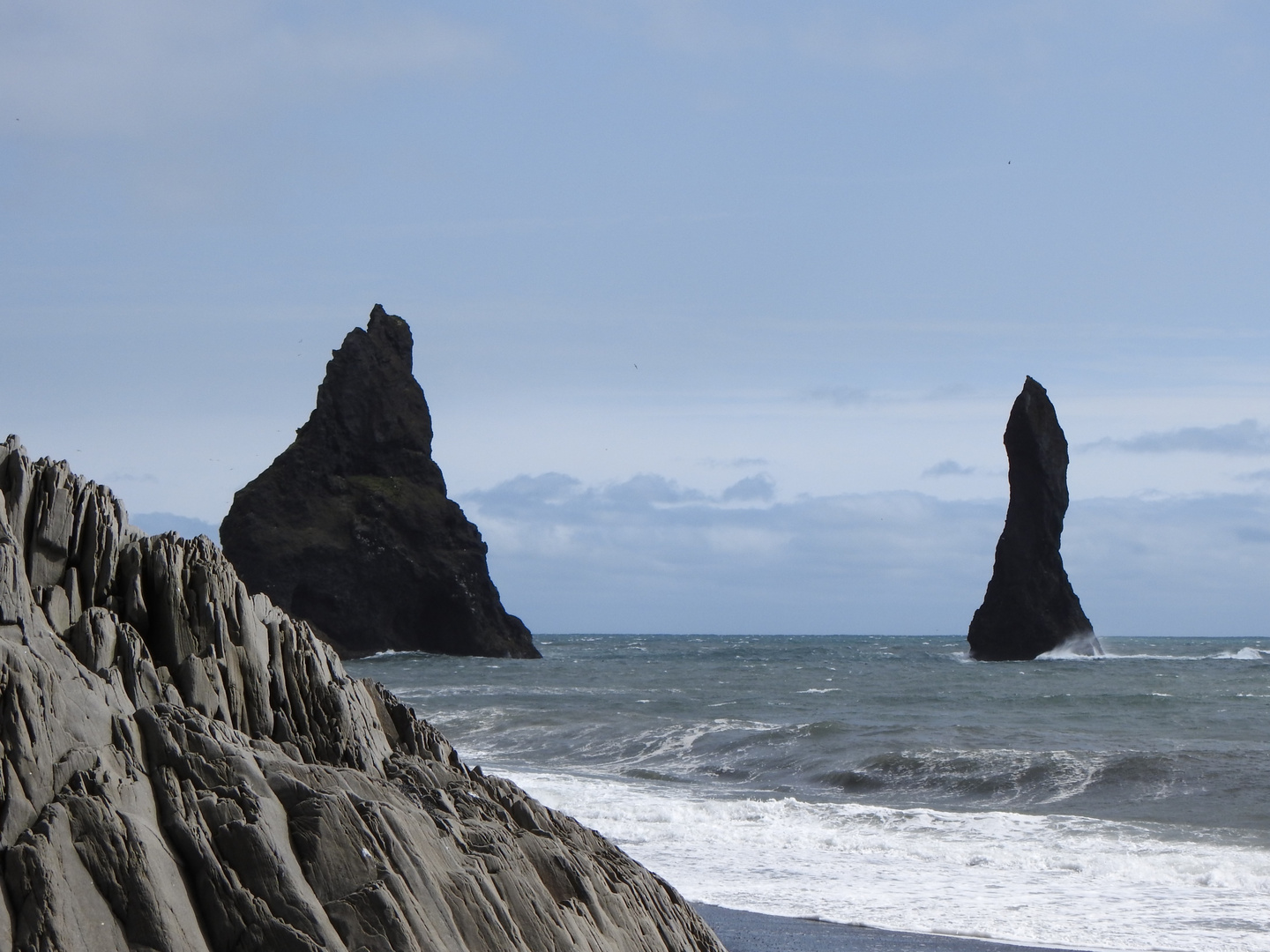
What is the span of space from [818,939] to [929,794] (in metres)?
10.3

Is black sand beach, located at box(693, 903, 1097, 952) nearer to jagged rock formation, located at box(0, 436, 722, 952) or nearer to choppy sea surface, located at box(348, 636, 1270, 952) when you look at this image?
choppy sea surface, located at box(348, 636, 1270, 952)

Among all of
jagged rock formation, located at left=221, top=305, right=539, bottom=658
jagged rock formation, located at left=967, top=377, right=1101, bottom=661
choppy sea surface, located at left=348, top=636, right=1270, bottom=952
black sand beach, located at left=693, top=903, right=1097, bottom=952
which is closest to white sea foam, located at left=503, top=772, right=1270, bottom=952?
choppy sea surface, located at left=348, top=636, right=1270, bottom=952

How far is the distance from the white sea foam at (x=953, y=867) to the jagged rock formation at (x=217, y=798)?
4.55m

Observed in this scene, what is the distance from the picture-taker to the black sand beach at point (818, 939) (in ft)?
30.3

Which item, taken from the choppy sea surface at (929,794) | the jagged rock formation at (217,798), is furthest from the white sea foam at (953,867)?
the jagged rock formation at (217,798)

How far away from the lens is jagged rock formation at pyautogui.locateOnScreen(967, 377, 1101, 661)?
70688 mm

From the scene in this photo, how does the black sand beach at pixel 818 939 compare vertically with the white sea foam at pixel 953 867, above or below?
above

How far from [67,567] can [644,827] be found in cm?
962

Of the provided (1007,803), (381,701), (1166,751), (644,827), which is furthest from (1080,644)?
(381,701)

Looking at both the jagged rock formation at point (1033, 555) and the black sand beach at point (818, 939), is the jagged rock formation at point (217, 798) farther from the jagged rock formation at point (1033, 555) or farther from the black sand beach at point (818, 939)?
the jagged rock formation at point (1033, 555)

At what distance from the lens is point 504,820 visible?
7.06 metres

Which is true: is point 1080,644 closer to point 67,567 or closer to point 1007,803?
point 1007,803

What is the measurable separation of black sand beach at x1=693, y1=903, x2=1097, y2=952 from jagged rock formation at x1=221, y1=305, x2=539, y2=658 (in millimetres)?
57872

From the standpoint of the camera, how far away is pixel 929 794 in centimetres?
1930
